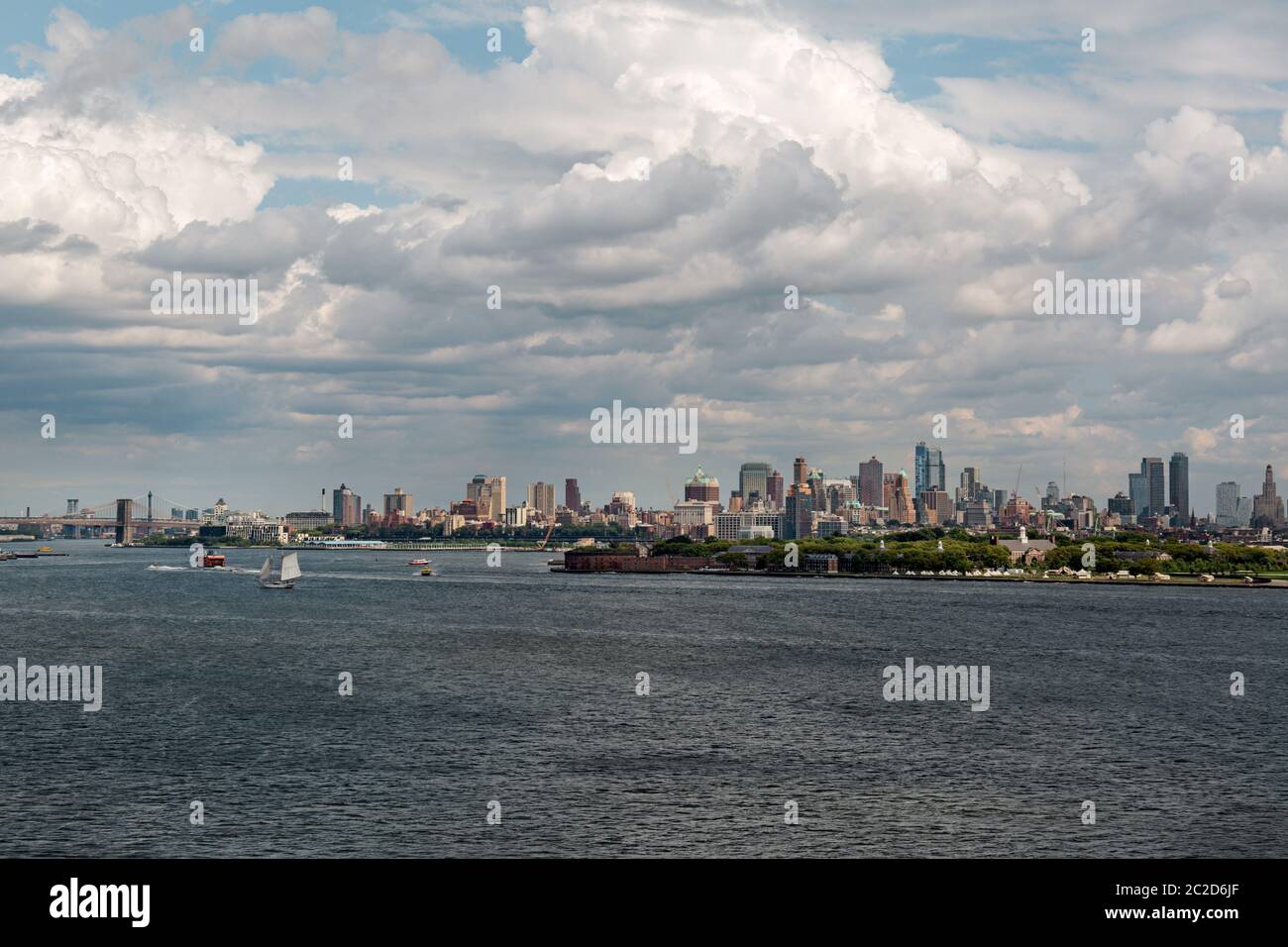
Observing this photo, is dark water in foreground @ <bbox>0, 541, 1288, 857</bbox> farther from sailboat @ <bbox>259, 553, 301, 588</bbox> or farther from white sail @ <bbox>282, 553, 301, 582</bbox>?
white sail @ <bbox>282, 553, 301, 582</bbox>

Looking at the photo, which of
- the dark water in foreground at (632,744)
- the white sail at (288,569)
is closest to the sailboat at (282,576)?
the white sail at (288,569)

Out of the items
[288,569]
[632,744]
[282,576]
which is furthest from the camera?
[288,569]

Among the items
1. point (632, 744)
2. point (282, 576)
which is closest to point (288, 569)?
point (282, 576)

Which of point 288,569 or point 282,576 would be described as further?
point 288,569

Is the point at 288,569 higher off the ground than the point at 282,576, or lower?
higher

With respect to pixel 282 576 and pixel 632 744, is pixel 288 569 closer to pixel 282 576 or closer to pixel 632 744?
pixel 282 576

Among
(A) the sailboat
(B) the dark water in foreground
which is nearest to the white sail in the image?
(A) the sailboat

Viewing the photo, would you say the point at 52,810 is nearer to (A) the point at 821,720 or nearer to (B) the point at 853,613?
(A) the point at 821,720
